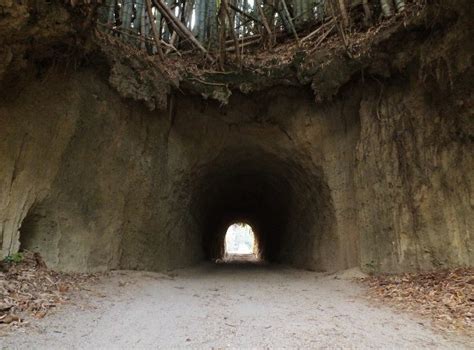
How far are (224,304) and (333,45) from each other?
6.54 metres

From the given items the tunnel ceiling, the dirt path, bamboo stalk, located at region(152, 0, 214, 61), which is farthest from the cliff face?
the dirt path

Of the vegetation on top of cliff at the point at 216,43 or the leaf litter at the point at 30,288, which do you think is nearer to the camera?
the leaf litter at the point at 30,288

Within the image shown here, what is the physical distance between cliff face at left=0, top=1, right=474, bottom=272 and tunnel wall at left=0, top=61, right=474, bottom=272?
0.08 feet

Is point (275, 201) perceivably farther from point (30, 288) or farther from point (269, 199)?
point (30, 288)

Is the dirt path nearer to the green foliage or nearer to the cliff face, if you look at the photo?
the green foliage

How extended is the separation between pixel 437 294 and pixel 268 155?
714 cm

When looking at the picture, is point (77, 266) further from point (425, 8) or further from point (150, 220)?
point (425, 8)

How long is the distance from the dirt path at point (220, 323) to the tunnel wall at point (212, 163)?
1.57 m

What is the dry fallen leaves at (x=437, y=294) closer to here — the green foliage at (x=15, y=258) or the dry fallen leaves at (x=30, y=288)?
the dry fallen leaves at (x=30, y=288)

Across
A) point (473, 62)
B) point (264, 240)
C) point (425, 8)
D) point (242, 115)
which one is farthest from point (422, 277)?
point (264, 240)

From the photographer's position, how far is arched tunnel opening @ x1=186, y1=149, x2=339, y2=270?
997 cm

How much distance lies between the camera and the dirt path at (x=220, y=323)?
351 centimetres

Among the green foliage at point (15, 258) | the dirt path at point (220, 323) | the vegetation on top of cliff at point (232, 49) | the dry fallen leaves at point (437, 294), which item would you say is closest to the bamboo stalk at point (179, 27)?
the vegetation on top of cliff at point (232, 49)

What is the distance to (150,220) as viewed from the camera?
28.6ft
